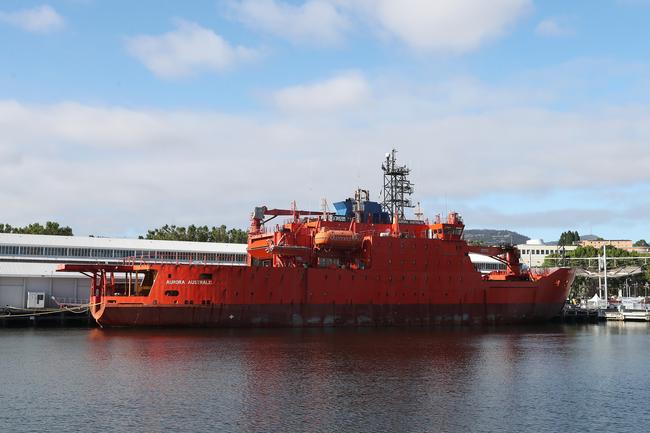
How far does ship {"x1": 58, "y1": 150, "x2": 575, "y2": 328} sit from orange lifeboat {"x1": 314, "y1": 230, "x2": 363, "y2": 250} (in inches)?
2.8

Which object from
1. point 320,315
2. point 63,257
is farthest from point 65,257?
point 320,315

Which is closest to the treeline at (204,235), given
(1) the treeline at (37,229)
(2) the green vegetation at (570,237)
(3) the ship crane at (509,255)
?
(1) the treeline at (37,229)

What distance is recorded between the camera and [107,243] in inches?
2279

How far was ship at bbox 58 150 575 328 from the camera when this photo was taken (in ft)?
123

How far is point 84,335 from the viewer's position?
3469 centimetres

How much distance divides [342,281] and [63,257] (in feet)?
89.1

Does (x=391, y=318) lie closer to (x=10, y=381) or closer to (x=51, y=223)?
(x=10, y=381)

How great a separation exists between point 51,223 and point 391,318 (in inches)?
2048

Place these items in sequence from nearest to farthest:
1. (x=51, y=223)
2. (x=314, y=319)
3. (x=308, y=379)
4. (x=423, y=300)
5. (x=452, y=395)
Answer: (x=452, y=395), (x=308, y=379), (x=314, y=319), (x=423, y=300), (x=51, y=223)

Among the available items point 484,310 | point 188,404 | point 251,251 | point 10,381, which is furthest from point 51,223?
point 188,404

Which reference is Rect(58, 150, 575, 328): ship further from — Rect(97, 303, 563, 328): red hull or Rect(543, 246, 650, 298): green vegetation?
Rect(543, 246, 650, 298): green vegetation

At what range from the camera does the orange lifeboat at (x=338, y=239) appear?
4069cm

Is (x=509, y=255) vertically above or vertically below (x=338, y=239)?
below

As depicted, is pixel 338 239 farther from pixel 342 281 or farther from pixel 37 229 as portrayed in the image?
pixel 37 229
